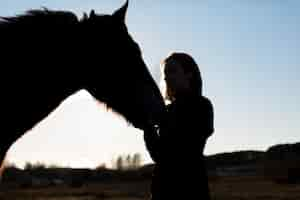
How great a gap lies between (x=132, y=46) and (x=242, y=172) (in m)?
50.7

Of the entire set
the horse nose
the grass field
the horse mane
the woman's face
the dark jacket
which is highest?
the horse mane

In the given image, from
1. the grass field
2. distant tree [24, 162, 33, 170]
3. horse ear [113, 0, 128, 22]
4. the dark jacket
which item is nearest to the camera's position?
the dark jacket

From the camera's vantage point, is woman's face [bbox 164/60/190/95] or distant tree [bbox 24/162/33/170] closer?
woman's face [bbox 164/60/190/95]

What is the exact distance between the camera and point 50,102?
486cm

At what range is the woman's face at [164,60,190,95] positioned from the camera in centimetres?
478

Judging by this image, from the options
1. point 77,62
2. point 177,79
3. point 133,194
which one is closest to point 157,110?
point 177,79

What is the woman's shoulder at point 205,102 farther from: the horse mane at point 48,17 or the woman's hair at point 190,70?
the horse mane at point 48,17

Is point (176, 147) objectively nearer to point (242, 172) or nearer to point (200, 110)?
point (200, 110)

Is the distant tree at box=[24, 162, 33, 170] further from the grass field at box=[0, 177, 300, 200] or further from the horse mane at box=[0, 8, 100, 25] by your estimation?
the horse mane at box=[0, 8, 100, 25]

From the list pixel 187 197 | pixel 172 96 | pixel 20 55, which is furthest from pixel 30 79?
pixel 187 197

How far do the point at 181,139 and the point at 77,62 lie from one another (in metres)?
1.08

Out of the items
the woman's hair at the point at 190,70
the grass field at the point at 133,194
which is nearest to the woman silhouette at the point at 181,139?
the woman's hair at the point at 190,70

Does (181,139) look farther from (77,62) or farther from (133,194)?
(133,194)

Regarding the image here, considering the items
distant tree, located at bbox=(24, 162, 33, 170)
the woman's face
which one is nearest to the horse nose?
the woman's face
